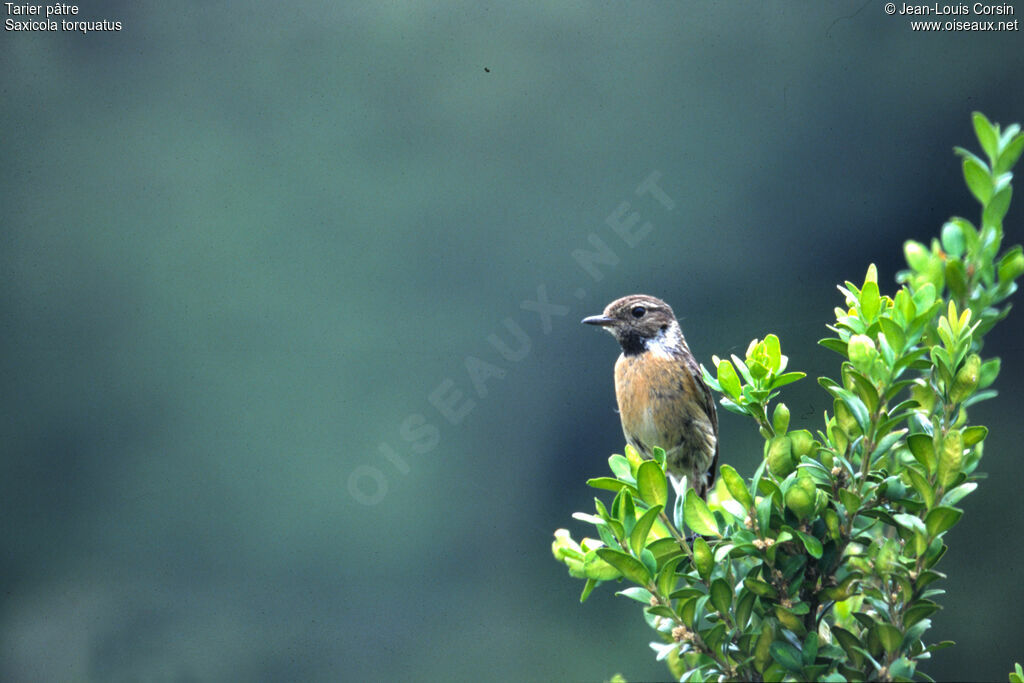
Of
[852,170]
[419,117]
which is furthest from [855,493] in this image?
[419,117]

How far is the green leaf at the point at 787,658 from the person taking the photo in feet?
2.86

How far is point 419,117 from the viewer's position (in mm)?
2654

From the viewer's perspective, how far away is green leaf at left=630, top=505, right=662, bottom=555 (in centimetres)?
85

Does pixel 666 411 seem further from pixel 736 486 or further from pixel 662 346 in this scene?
pixel 736 486

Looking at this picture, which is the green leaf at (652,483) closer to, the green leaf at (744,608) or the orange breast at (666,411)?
the green leaf at (744,608)

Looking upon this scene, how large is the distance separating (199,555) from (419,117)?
1.41 m

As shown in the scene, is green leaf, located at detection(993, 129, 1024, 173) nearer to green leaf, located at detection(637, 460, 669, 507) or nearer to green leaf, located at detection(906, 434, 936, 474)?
green leaf, located at detection(906, 434, 936, 474)

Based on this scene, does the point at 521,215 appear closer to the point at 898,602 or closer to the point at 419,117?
the point at 419,117

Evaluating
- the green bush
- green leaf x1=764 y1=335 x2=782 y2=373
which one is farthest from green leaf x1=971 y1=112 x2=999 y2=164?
green leaf x1=764 y1=335 x2=782 y2=373

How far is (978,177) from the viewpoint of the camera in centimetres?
85

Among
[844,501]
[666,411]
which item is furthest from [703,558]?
[666,411]

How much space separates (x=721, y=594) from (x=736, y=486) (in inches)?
4.3

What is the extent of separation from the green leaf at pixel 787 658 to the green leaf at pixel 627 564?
5.5 inches

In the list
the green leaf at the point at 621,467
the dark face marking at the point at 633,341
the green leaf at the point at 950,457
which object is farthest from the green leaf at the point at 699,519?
the dark face marking at the point at 633,341
